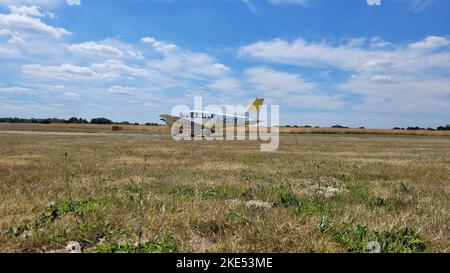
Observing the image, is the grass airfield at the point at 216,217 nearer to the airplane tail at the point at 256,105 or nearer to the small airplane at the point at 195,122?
the small airplane at the point at 195,122

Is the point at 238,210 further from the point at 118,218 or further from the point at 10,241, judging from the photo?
the point at 10,241

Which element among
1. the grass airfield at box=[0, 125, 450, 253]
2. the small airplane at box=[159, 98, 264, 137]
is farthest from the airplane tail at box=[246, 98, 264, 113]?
the grass airfield at box=[0, 125, 450, 253]

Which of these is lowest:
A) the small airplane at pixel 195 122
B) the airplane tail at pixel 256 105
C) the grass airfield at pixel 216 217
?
the grass airfield at pixel 216 217

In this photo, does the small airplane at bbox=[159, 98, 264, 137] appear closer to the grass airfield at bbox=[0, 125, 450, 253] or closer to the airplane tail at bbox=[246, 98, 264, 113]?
the airplane tail at bbox=[246, 98, 264, 113]

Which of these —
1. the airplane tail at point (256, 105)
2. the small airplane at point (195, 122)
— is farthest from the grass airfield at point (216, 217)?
the airplane tail at point (256, 105)

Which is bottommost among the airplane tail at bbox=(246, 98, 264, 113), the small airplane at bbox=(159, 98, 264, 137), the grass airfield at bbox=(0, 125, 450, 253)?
the grass airfield at bbox=(0, 125, 450, 253)

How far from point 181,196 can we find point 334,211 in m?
3.09

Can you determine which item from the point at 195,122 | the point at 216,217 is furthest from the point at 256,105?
the point at 216,217

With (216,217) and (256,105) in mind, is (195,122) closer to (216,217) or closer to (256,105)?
(256,105)

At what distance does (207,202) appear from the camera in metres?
7.12

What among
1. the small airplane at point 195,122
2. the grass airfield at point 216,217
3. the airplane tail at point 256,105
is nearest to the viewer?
the grass airfield at point 216,217

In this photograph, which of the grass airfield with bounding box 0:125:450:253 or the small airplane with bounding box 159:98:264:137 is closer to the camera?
the grass airfield with bounding box 0:125:450:253

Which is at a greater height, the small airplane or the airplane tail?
the airplane tail
